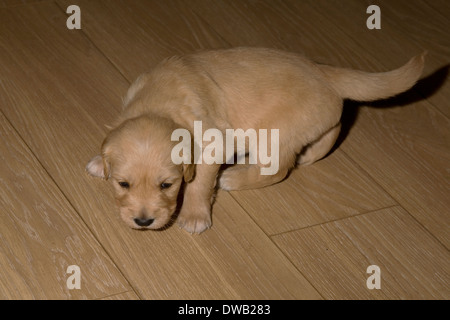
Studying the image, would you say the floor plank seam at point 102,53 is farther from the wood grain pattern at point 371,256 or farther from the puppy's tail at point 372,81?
the wood grain pattern at point 371,256

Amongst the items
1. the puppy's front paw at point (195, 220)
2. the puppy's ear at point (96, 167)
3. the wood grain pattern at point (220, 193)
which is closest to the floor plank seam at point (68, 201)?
the wood grain pattern at point (220, 193)

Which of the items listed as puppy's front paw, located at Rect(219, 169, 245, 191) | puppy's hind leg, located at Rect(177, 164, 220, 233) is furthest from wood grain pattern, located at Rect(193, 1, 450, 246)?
puppy's hind leg, located at Rect(177, 164, 220, 233)

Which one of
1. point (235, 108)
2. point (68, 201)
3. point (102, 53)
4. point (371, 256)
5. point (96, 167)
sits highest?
point (102, 53)

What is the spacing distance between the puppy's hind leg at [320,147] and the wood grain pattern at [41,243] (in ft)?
3.20

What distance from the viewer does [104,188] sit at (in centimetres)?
257

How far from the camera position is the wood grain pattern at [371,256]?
92.2 inches

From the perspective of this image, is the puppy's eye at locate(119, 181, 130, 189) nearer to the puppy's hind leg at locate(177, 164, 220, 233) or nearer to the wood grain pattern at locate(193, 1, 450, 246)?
the puppy's hind leg at locate(177, 164, 220, 233)

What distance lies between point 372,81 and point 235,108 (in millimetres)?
551

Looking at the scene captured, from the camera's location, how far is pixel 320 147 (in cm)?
278

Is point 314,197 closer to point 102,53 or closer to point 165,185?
point 165,185

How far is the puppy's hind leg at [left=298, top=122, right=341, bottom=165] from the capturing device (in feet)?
8.98

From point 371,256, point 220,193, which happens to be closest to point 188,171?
point 220,193

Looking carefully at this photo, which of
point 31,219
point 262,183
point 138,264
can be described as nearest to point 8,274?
point 31,219

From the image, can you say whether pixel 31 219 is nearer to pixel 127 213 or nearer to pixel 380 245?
pixel 127 213
